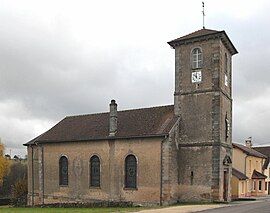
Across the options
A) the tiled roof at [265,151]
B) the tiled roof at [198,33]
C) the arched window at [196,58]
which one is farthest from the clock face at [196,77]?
the tiled roof at [265,151]

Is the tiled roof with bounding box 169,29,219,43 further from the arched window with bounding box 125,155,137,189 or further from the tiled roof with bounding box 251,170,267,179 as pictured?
the tiled roof with bounding box 251,170,267,179

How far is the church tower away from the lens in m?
31.4

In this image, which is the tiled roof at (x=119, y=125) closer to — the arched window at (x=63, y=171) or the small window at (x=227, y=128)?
the arched window at (x=63, y=171)

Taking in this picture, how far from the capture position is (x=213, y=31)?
32.8m

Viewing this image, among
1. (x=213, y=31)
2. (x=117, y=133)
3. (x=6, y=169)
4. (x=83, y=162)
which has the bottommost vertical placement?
(x=6, y=169)

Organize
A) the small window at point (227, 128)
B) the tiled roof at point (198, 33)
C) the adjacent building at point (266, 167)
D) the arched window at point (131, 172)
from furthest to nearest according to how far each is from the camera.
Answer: the adjacent building at point (266, 167), the small window at point (227, 128), the arched window at point (131, 172), the tiled roof at point (198, 33)

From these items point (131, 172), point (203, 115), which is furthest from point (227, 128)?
point (131, 172)

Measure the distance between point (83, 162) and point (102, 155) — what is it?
2599mm

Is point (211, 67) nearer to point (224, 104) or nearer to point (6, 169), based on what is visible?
point (224, 104)

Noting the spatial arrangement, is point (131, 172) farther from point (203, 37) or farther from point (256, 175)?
point (256, 175)

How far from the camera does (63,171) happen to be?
38812 mm

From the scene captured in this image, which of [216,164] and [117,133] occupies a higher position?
[117,133]

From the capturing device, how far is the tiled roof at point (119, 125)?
33.2 meters


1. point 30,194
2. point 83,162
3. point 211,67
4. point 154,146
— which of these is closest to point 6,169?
point 30,194
